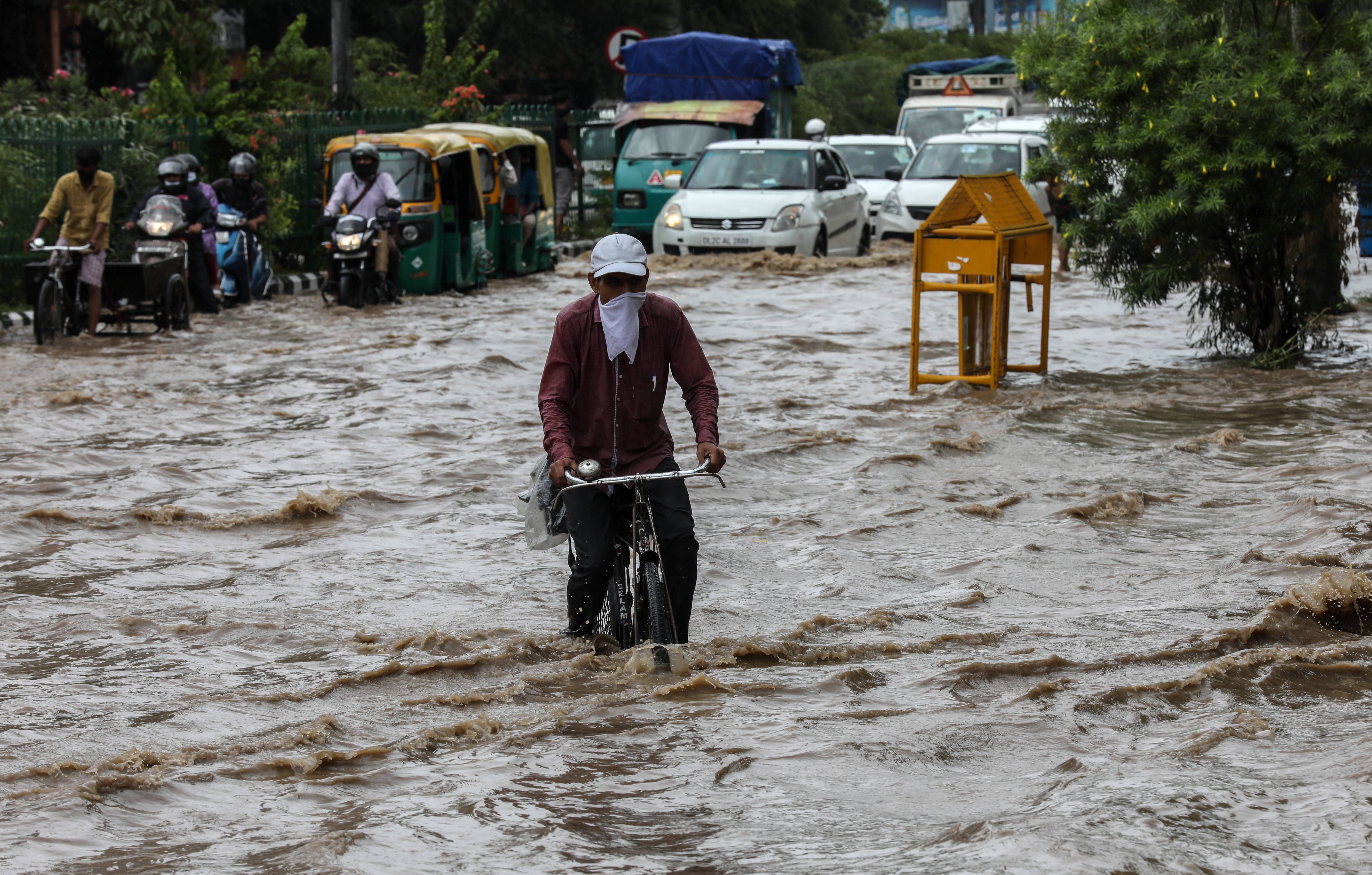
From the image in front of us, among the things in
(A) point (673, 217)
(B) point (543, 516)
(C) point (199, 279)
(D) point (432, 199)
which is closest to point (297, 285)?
(D) point (432, 199)

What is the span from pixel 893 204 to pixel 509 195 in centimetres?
599

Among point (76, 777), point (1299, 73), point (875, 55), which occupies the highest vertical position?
point (875, 55)

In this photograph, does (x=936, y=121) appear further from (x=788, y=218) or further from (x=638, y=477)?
(x=638, y=477)

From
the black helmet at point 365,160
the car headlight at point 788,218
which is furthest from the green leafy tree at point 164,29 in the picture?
the car headlight at point 788,218

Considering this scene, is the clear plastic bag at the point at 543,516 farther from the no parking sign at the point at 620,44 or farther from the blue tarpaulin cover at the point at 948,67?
the blue tarpaulin cover at the point at 948,67

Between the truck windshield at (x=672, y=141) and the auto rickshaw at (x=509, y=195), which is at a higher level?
the truck windshield at (x=672, y=141)

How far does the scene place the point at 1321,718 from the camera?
17.2 feet

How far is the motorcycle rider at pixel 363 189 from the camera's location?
675 inches

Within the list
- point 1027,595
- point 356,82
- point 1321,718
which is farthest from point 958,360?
point 356,82

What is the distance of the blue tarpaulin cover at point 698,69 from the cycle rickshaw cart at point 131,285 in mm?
12702

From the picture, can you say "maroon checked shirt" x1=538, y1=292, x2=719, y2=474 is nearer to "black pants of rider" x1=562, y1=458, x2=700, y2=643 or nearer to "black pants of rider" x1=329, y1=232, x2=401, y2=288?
"black pants of rider" x1=562, y1=458, x2=700, y2=643

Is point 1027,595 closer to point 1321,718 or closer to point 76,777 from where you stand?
point 1321,718

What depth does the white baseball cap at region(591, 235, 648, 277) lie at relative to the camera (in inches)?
217

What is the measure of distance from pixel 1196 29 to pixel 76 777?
383 inches
